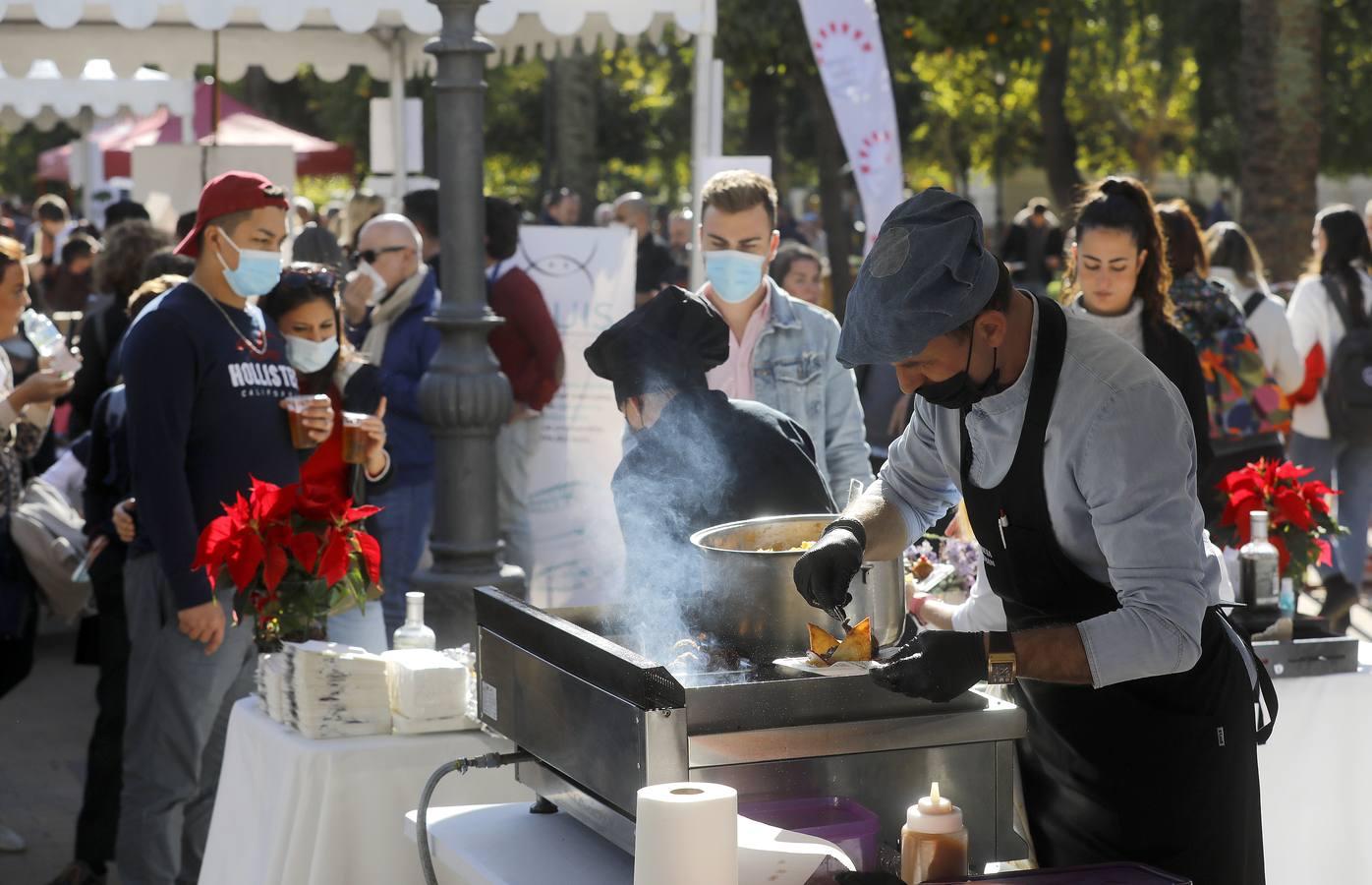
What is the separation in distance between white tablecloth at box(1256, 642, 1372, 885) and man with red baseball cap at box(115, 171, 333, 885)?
7.60 feet

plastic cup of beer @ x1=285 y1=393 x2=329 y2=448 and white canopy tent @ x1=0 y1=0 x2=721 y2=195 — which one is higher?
white canopy tent @ x1=0 y1=0 x2=721 y2=195

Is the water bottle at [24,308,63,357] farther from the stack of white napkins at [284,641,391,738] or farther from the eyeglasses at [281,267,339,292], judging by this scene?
the stack of white napkins at [284,641,391,738]

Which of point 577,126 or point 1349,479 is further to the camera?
point 577,126

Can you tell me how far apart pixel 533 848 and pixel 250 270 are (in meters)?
2.01

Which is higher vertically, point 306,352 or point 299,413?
point 306,352

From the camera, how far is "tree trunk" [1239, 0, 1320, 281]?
10.9 m

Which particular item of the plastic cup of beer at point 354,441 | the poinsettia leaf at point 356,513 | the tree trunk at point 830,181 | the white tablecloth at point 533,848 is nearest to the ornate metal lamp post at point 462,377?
the plastic cup of beer at point 354,441

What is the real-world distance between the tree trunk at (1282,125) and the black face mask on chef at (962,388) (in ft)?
31.0

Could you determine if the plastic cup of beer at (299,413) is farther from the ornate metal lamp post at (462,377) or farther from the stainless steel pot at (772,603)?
the stainless steel pot at (772,603)

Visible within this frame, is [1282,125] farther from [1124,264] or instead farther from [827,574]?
[827,574]

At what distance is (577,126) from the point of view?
16.2 metres

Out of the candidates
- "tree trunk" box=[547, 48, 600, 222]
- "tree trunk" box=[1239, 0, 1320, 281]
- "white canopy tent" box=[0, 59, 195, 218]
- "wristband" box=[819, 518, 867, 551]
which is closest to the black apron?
"wristband" box=[819, 518, 867, 551]

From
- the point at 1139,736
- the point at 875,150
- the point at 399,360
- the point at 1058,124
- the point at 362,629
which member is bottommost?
the point at 362,629

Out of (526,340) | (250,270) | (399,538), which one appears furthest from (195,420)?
(526,340)
